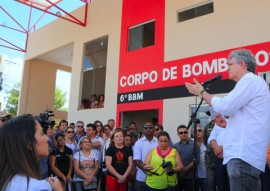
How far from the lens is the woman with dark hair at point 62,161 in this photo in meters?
5.14

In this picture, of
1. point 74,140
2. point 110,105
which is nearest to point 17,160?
point 74,140

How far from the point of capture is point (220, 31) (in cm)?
746

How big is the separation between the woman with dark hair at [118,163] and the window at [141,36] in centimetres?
469

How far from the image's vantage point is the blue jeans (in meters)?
1.98

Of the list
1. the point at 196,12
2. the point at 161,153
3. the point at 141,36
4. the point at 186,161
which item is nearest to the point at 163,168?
the point at 161,153

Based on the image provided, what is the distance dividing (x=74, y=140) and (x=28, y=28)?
1074cm

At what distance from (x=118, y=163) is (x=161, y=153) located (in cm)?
80

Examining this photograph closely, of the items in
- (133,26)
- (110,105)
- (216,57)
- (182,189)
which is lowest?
(182,189)

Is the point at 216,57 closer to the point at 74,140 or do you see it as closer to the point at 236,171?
the point at 74,140

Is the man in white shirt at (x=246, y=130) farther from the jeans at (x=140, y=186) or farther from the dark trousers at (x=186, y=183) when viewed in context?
the jeans at (x=140, y=186)

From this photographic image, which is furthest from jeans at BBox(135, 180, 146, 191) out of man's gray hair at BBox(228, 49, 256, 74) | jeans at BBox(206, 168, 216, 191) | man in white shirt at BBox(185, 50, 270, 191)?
man's gray hair at BBox(228, 49, 256, 74)

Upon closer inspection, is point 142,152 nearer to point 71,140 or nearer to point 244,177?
point 71,140

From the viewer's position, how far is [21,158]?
143 cm

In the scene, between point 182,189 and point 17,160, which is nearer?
point 17,160
